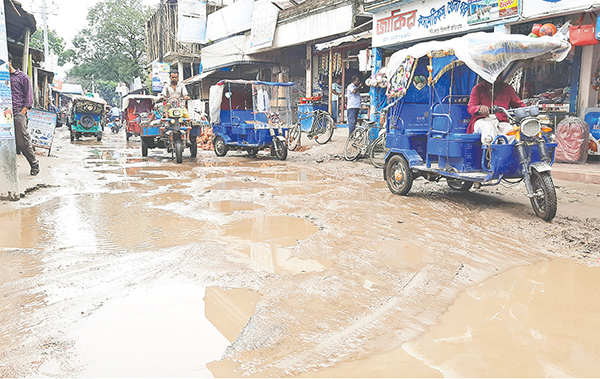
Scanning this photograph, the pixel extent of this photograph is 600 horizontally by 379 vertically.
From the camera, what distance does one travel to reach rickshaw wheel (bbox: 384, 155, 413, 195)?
714 centimetres

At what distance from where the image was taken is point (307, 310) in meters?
3.06

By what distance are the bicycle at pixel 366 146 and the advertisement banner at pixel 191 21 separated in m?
16.9

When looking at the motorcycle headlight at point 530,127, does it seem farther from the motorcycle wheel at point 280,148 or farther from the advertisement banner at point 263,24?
the advertisement banner at point 263,24

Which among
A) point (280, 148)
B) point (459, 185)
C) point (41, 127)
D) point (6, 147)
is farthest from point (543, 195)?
point (41, 127)

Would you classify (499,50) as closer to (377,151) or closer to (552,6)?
(552,6)

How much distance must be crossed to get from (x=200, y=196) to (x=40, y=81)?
18.7m

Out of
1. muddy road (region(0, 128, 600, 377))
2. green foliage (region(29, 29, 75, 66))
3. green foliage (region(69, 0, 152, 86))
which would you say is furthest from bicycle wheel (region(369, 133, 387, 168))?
green foliage (region(29, 29, 75, 66))

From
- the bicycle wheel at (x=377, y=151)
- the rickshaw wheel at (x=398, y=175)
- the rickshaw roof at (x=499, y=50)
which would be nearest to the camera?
the rickshaw roof at (x=499, y=50)

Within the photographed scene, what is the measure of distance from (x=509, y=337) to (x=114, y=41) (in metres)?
45.8

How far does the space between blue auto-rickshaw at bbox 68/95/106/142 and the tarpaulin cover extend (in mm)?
18949

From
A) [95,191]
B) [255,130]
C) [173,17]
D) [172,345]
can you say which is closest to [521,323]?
[172,345]

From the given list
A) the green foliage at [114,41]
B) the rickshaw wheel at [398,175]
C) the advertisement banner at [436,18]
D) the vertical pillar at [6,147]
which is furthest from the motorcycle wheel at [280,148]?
the green foliage at [114,41]

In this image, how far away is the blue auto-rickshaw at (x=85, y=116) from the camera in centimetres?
2077

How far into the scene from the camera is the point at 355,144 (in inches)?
483
